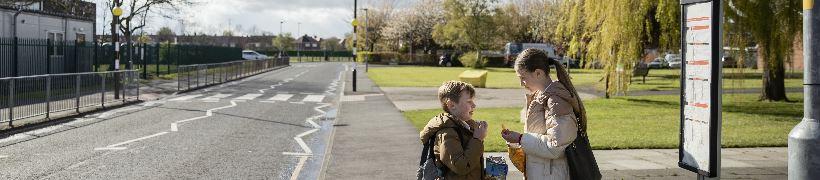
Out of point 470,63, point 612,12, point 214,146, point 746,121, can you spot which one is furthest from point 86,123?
point 470,63

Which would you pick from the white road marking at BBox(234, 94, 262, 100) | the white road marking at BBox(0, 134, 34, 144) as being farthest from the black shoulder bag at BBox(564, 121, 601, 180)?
the white road marking at BBox(234, 94, 262, 100)

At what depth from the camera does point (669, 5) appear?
1567cm

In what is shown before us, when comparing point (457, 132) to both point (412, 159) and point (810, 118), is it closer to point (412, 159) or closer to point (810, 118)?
point (810, 118)

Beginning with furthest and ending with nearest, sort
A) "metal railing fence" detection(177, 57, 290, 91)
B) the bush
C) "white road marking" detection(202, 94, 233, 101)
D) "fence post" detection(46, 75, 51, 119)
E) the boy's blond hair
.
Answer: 1. the bush
2. "metal railing fence" detection(177, 57, 290, 91)
3. "white road marking" detection(202, 94, 233, 101)
4. "fence post" detection(46, 75, 51, 119)
5. the boy's blond hair

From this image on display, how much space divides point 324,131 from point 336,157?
12.0 feet

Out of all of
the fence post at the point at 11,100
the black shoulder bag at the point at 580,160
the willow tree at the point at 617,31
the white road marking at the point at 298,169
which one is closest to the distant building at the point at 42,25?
the fence post at the point at 11,100

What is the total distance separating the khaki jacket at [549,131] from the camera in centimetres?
393

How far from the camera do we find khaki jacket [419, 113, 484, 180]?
411 centimetres

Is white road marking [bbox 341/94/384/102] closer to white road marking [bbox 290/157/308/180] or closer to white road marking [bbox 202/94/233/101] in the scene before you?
white road marking [bbox 202/94/233/101]

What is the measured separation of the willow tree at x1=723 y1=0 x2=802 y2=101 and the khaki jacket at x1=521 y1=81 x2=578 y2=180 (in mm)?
12462

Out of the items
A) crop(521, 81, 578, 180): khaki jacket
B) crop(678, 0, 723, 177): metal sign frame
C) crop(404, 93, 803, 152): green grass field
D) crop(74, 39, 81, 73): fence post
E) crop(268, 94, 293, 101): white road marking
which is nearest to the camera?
crop(521, 81, 578, 180): khaki jacket

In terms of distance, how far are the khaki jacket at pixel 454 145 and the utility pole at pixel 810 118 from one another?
76.3 inches

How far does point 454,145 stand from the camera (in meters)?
4.10

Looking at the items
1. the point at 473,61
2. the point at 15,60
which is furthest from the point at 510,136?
the point at 473,61
